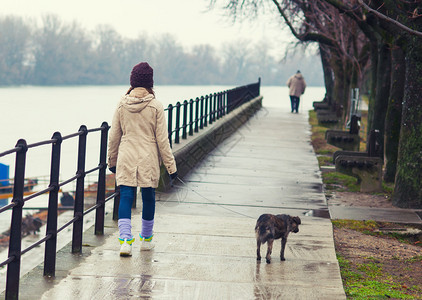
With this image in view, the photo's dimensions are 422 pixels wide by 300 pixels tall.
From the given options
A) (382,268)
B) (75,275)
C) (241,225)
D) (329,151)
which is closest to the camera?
(75,275)

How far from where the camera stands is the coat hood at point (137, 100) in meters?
6.52

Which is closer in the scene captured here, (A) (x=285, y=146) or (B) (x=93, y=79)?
(A) (x=285, y=146)

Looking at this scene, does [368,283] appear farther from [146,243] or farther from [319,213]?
[319,213]

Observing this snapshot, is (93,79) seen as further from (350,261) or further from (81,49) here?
(350,261)

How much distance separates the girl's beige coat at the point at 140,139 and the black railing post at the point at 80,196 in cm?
35

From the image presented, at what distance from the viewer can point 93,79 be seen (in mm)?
80562

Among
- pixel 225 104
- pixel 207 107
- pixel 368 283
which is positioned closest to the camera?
pixel 368 283

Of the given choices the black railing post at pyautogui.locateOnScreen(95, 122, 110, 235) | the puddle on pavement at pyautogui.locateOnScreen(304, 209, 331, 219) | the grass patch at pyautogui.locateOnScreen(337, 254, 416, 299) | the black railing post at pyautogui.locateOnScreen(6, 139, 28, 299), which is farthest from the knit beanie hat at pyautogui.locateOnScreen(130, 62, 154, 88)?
the puddle on pavement at pyautogui.locateOnScreen(304, 209, 331, 219)

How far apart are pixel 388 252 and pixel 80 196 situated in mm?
3466

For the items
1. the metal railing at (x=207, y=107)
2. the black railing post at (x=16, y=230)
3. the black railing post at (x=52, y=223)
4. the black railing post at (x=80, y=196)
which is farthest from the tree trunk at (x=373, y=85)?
the black railing post at (x=16, y=230)

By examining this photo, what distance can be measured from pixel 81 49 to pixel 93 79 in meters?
6.51

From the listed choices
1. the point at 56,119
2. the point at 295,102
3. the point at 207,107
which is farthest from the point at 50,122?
the point at 207,107

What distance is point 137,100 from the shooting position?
6504mm

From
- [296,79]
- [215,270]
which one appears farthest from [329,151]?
[296,79]
